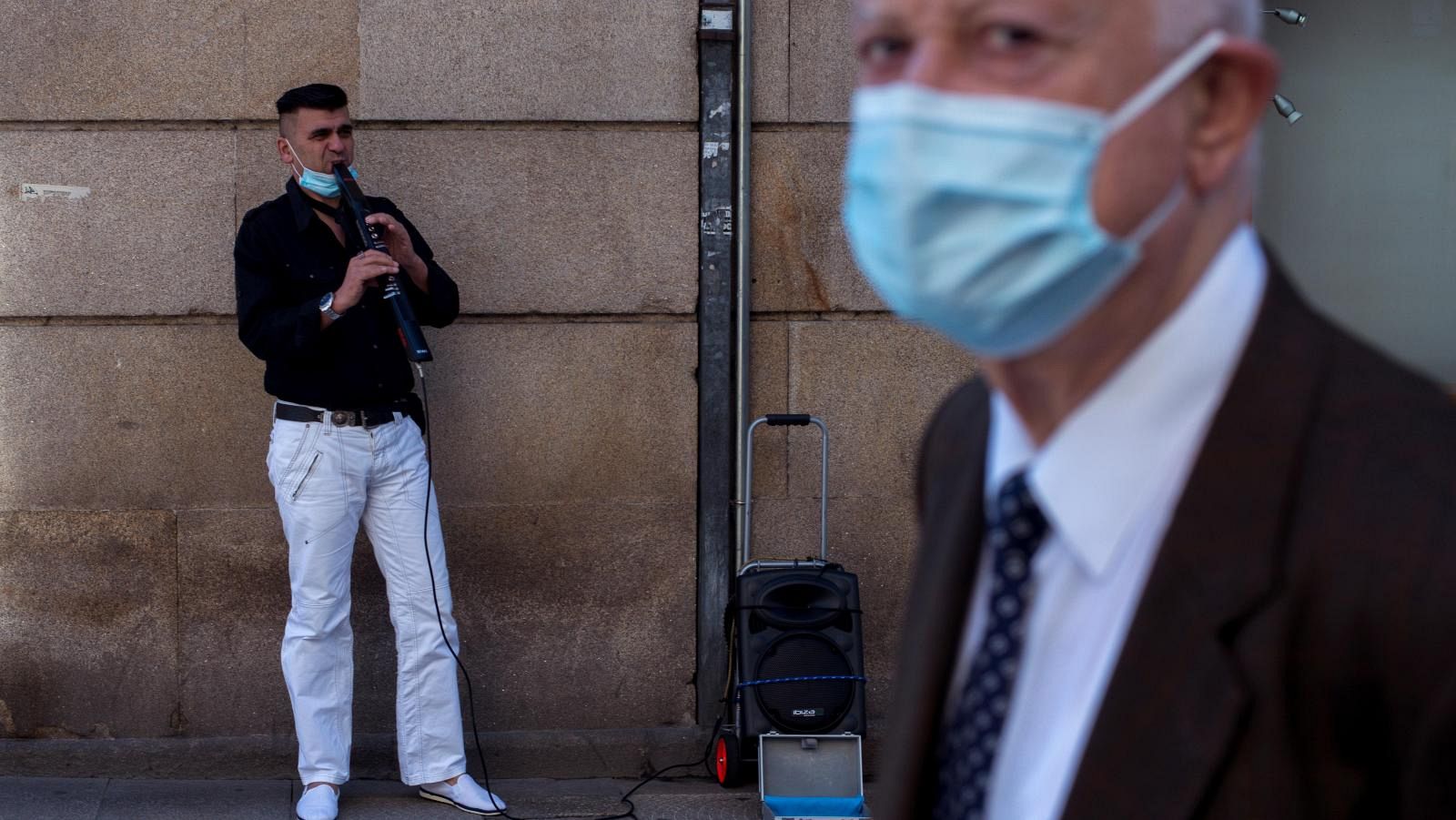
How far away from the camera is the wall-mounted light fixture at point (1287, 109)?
20.6 feet

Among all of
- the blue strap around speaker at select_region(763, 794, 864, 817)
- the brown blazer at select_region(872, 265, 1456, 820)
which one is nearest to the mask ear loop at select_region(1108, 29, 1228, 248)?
the brown blazer at select_region(872, 265, 1456, 820)

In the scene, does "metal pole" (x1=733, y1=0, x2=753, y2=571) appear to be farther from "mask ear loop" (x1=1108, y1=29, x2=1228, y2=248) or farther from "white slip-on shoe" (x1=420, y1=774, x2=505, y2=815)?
"mask ear loop" (x1=1108, y1=29, x2=1228, y2=248)

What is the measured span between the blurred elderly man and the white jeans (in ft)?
13.5

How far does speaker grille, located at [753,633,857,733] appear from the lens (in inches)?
A: 210

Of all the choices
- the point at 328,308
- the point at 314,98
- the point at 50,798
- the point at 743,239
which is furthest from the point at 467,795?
the point at 314,98

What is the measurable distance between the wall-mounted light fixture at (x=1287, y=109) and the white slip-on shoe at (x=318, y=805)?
4493 mm

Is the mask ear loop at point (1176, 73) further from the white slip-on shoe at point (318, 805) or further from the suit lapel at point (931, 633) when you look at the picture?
the white slip-on shoe at point (318, 805)

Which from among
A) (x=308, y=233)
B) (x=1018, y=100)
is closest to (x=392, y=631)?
(x=308, y=233)

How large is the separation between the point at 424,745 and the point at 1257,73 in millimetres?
4816

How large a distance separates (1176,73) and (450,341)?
5101 mm

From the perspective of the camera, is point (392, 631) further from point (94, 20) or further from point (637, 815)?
point (94, 20)

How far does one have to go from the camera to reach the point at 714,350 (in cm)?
613

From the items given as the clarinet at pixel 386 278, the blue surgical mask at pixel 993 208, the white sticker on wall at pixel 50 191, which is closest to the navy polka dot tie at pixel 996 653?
the blue surgical mask at pixel 993 208

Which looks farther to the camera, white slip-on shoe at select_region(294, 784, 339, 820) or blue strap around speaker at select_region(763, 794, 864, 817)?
white slip-on shoe at select_region(294, 784, 339, 820)
